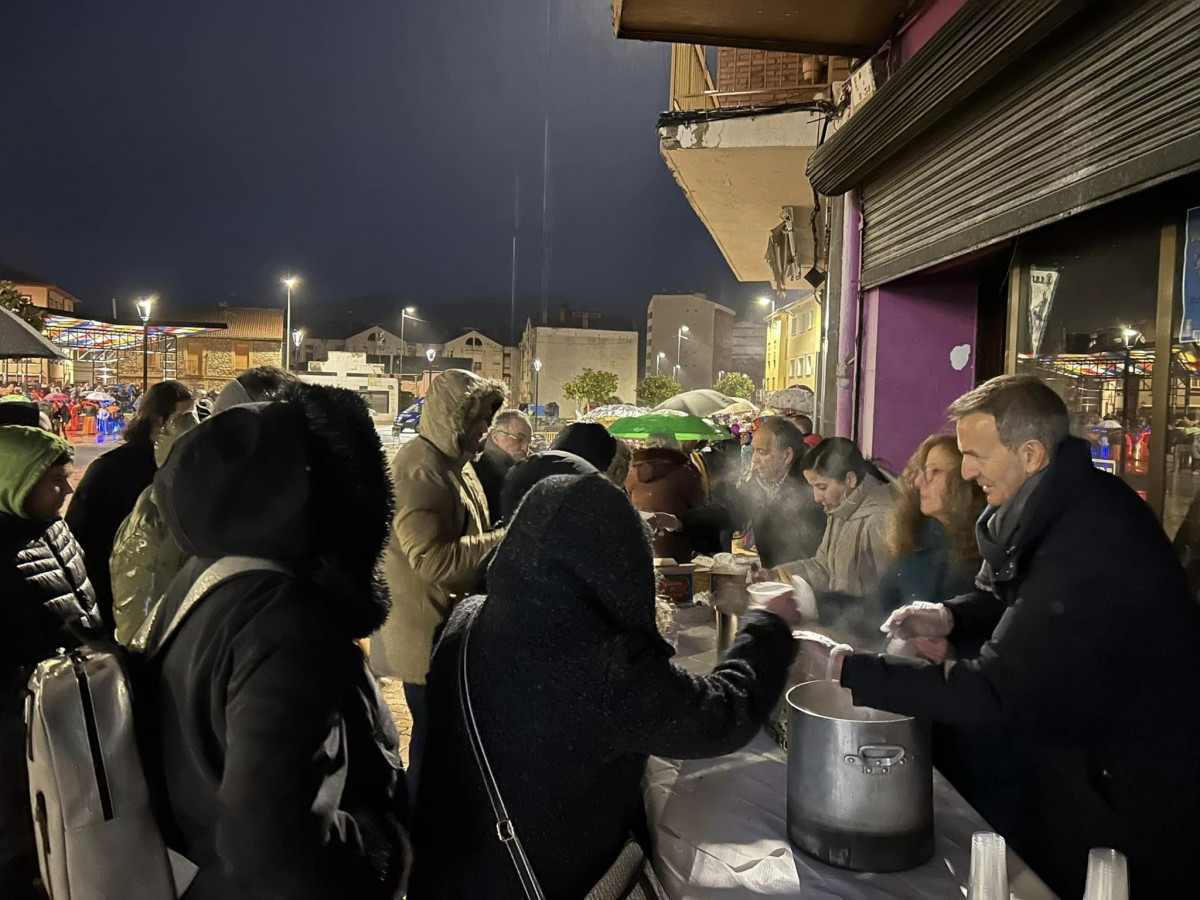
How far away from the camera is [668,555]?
444cm

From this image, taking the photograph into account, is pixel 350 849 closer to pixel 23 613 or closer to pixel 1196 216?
pixel 23 613

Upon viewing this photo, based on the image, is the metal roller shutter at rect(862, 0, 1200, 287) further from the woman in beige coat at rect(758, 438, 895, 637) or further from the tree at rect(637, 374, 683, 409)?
the tree at rect(637, 374, 683, 409)

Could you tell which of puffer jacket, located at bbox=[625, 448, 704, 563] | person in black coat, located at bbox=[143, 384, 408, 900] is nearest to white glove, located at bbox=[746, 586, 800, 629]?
person in black coat, located at bbox=[143, 384, 408, 900]

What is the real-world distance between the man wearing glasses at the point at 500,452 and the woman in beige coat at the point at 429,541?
6.22 feet

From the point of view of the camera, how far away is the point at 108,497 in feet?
13.0

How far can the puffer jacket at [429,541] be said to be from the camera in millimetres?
3184

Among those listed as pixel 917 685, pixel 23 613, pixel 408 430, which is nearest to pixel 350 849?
pixel 917 685

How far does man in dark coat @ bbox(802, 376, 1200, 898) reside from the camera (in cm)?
169

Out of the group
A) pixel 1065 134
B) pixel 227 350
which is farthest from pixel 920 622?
pixel 227 350

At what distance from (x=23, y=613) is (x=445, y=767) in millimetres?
1740

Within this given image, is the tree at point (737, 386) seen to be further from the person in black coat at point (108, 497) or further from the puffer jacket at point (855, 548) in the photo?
the person in black coat at point (108, 497)

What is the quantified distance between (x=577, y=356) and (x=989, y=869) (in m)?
83.1

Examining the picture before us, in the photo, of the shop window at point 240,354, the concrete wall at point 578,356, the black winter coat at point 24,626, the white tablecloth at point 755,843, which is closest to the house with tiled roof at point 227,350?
the shop window at point 240,354

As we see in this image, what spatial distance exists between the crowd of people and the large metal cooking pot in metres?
0.13
